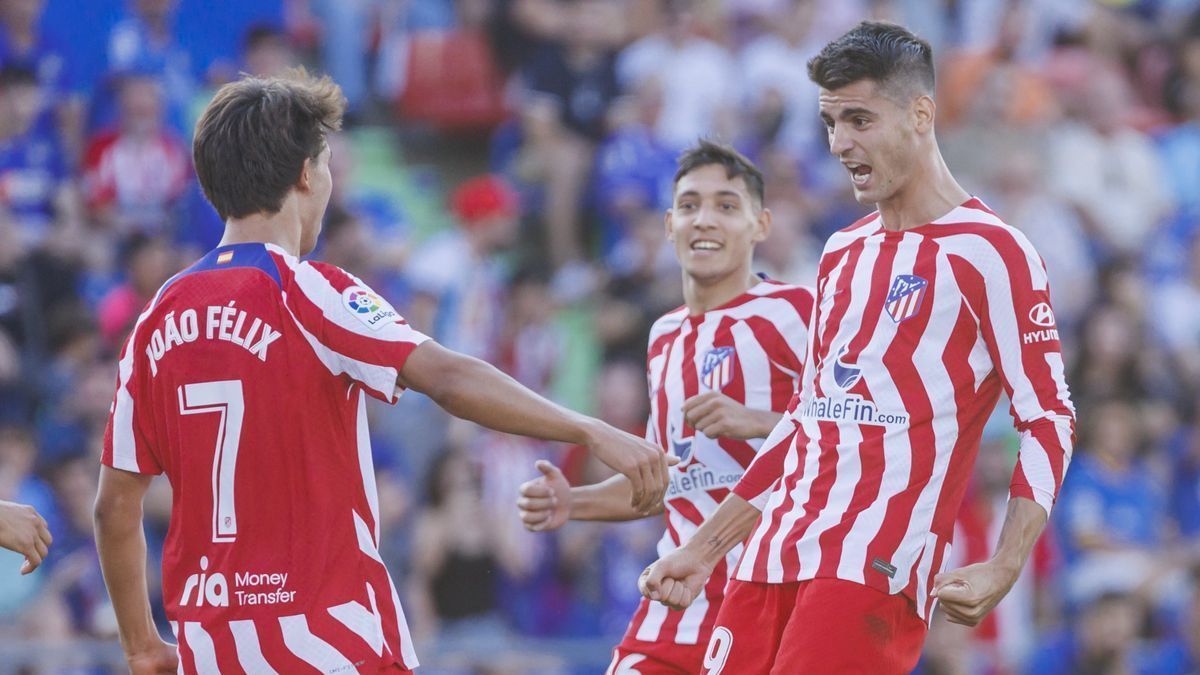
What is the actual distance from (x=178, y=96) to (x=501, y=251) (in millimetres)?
2611

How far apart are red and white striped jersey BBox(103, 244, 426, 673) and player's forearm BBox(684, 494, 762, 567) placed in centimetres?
117

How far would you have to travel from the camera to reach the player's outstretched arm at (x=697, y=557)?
17.5 feet

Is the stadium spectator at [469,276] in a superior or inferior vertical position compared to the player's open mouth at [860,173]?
superior

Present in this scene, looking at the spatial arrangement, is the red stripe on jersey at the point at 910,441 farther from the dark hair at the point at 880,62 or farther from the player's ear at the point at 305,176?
the player's ear at the point at 305,176

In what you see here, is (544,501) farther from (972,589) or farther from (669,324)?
(972,589)

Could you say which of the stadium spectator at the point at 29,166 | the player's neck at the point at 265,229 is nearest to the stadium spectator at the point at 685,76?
the stadium spectator at the point at 29,166

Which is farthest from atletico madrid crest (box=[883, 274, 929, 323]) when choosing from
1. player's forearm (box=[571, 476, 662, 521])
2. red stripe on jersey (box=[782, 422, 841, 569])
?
player's forearm (box=[571, 476, 662, 521])

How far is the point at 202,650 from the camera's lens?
4.75m

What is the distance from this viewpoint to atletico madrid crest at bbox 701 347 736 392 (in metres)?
6.45

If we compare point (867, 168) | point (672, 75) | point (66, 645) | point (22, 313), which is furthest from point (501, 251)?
point (867, 168)

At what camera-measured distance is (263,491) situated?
470 cm

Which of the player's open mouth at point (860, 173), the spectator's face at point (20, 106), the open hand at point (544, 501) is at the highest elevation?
the spectator's face at point (20, 106)

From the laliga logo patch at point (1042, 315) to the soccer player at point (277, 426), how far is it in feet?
4.00

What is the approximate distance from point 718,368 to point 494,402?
2005 millimetres
